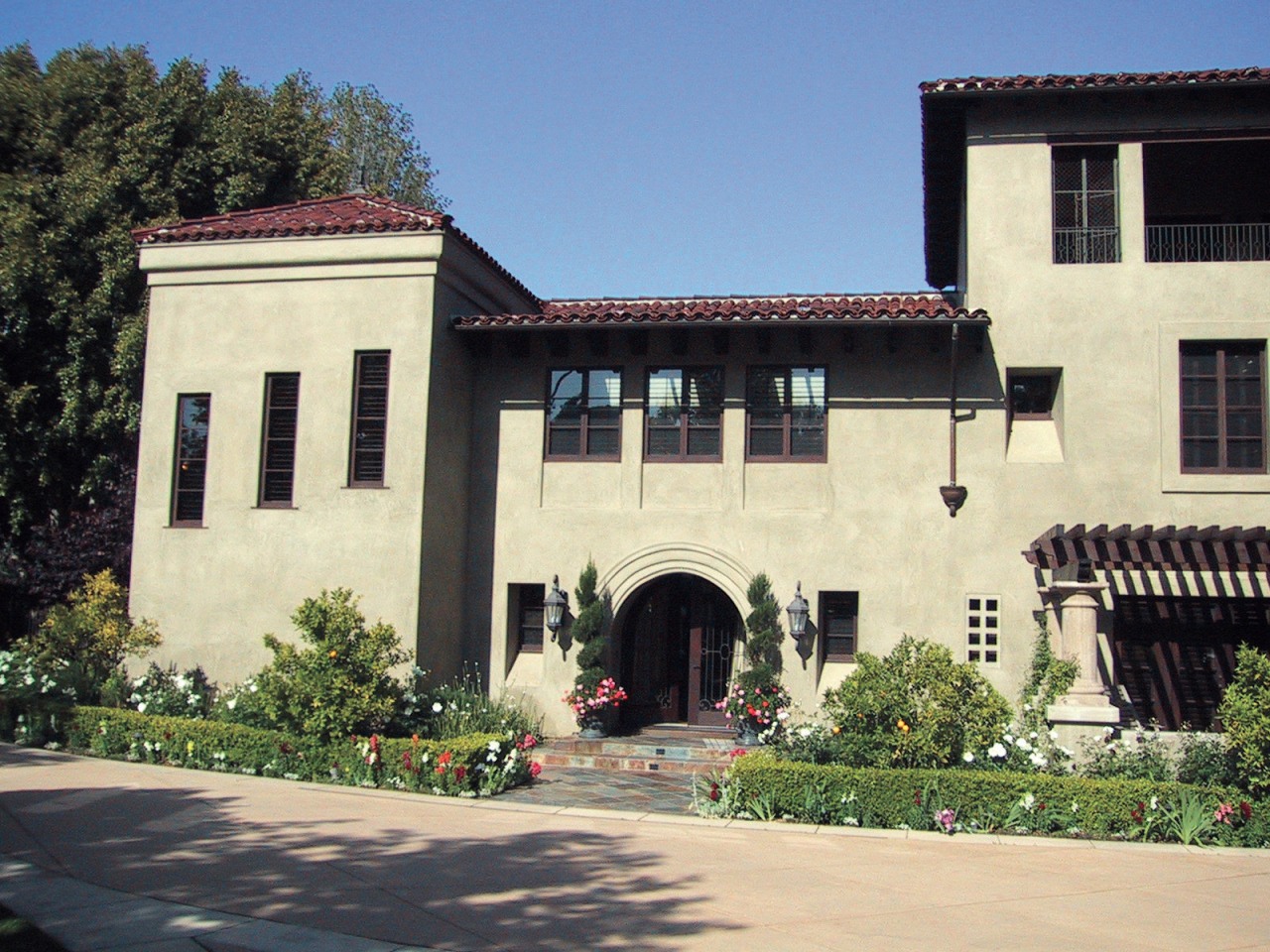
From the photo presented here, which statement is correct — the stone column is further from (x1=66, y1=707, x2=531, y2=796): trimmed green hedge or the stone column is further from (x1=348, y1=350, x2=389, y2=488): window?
(x1=348, y1=350, x2=389, y2=488): window

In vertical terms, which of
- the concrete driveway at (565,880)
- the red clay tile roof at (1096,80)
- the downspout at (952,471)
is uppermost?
the red clay tile roof at (1096,80)

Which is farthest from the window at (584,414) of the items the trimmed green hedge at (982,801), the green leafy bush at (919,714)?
the trimmed green hedge at (982,801)

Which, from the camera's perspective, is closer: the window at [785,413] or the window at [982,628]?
the window at [982,628]

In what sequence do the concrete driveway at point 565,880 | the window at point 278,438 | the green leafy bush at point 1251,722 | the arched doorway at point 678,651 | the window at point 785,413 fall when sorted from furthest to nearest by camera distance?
the arched doorway at point 678,651 < the window at point 278,438 < the window at point 785,413 < the green leafy bush at point 1251,722 < the concrete driveway at point 565,880

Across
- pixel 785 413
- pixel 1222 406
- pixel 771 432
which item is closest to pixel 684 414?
pixel 771 432

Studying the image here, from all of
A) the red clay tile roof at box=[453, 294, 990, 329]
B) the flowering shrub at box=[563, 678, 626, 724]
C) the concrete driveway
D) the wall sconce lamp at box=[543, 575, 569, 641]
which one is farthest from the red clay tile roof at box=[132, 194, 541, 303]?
the concrete driveway

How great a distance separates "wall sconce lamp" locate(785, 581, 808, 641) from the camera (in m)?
15.3

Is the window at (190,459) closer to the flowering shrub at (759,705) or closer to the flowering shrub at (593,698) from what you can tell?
the flowering shrub at (593,698)

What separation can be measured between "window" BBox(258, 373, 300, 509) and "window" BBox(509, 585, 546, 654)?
3.73m

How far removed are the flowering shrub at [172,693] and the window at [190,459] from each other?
89.0 inches

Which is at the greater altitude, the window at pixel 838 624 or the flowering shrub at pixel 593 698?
the window at pixel 838 624

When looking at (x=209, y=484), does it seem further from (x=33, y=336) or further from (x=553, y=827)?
(x=553, y=827)

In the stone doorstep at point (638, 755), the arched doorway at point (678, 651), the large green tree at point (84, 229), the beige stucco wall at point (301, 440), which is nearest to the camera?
the stone doorstep at point (638, 755)

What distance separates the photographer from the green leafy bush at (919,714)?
38.9 feet
